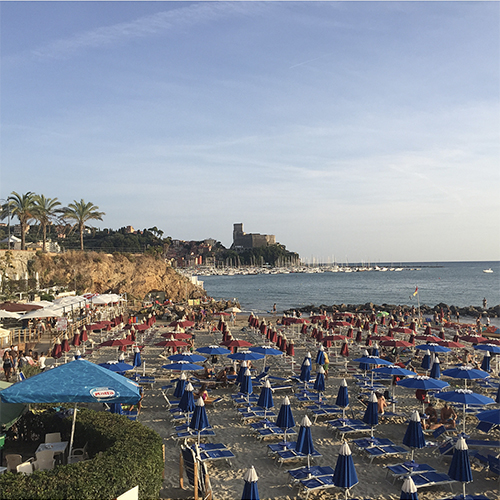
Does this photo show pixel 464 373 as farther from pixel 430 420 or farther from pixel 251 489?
pixel 251 489

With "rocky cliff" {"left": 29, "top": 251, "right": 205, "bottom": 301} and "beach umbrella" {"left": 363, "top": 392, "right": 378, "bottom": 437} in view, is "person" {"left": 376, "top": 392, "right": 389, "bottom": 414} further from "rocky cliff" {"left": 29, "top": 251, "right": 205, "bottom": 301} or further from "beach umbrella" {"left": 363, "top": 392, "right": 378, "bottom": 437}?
"rocky cliff" {"left": 29, "top": 251, "right": 205, "bottom": 301}

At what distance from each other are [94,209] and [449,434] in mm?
47522

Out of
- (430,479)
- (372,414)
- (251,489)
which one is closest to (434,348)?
(372,414)

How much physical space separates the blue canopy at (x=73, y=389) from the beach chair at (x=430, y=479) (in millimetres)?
5589

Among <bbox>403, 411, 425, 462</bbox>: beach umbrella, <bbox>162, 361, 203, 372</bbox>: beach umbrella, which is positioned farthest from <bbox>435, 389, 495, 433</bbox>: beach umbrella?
<bbox>162, 361, 203, 372</bbox>: beach umbrella

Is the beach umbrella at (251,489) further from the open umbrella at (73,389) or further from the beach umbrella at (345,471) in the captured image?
the open umbrella at (73,389)

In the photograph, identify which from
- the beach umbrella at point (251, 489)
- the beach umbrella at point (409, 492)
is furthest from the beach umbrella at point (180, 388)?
the beach umbrella at point (409, 492)

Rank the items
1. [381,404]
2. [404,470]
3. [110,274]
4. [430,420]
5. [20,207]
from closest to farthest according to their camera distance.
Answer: [404,470] → [430,420] → [381,404] → [20,207] → [110,274]

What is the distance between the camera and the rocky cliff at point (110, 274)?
4512 cm

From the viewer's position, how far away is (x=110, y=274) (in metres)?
52.6

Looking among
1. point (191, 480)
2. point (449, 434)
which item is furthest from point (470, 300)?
point (191, 480)

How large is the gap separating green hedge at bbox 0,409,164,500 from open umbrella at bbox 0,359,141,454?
26.0 inches

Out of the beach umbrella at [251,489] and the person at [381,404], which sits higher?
the beach umbrella at [251,489]

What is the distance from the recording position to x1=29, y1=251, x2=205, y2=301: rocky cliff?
45.1 meters
